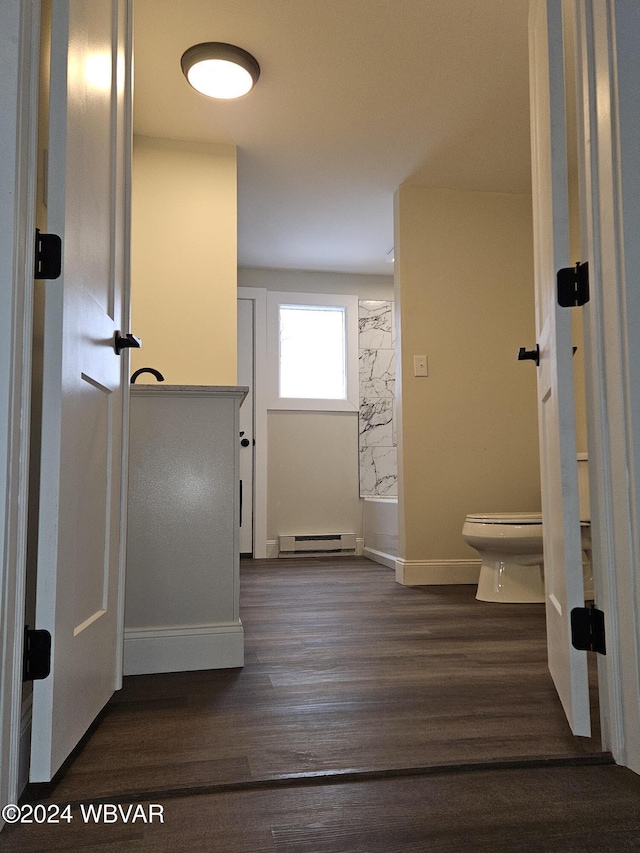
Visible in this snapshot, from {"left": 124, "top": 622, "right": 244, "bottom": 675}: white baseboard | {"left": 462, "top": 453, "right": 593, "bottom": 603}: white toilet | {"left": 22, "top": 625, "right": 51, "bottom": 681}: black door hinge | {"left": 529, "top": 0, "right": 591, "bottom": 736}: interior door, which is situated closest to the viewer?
{"left": 22, "top": 625, "right": 51, "bottom": 681}: black door hinge

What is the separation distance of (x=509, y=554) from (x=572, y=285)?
2.07 m

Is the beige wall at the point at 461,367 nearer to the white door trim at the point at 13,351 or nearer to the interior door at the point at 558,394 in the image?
the interior door at the point at 558,394

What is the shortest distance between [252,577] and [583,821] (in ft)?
10.7

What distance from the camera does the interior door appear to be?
1.41 metres

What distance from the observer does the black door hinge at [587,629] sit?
138 centimetres

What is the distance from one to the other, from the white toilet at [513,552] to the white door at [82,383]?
2005 millimetres

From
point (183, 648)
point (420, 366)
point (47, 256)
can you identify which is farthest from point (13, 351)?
point (420, 366)

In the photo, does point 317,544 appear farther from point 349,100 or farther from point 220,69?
point 220,69

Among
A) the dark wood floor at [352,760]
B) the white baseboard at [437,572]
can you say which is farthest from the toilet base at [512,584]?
the dark wood floor at [352,760]

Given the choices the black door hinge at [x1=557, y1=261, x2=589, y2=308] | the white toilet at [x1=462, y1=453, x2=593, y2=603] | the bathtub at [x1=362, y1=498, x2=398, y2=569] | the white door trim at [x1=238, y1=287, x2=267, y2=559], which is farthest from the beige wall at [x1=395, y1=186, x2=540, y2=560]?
the black door hinge at [x1=557, y1=261, x2=589, y2=308]

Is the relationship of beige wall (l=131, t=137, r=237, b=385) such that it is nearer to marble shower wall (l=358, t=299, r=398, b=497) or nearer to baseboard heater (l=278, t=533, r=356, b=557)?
baseboard heater (l=278, t=533, r=356, b=557)

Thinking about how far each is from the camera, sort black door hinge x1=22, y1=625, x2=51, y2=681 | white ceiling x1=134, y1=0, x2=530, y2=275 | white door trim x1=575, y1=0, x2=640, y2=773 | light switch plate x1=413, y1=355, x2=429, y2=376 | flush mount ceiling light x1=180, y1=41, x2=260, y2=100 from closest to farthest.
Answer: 1. black door hinge x1=22, y1=625, x2=51, y2=681
2. white door trim x1=575, y1=0, x2=640, y2=773
3. white ceiling x1=134, y1=0, x2=530, y2=275
4. flush mount ceiling light x1=180, y1=41, x2=260, y2=100
5. light switch plate x1=413, y1=355, x2=429, y2=376

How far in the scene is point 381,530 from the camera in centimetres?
511

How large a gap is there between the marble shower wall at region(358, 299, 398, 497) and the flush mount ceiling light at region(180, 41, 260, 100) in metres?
2.96
